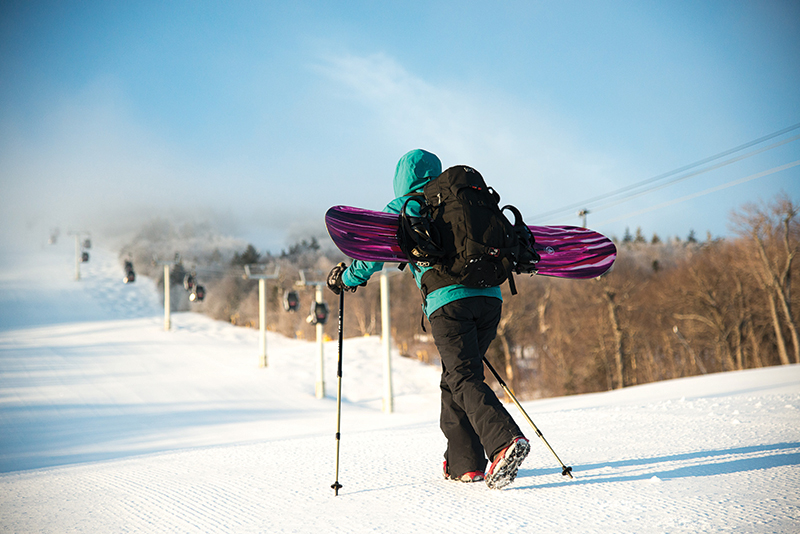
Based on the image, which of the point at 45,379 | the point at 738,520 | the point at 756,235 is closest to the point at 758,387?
the point at 738,520

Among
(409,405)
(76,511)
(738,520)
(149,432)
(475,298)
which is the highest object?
(475,298)

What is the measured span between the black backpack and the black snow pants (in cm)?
13

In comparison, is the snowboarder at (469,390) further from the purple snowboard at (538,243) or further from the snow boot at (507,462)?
the purple snowboard at (538,243)

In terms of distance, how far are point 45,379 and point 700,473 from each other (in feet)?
53.0

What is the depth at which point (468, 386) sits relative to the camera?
83.0 inches

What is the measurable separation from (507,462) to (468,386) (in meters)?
0.33

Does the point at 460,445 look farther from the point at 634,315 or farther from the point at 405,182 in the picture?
the point at 634,315

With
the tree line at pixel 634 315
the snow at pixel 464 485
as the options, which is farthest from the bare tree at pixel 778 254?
the snow at pixel 464 485

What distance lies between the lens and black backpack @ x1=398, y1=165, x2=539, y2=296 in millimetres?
2150

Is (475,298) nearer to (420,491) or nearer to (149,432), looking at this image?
(420,491)

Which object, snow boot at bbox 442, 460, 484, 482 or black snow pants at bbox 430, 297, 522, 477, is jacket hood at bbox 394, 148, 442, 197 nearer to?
black snow pants at bbox 430, 297, 522, 477

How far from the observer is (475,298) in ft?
7.34

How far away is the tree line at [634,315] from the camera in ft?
76.8

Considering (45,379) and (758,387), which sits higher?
(758,387)
